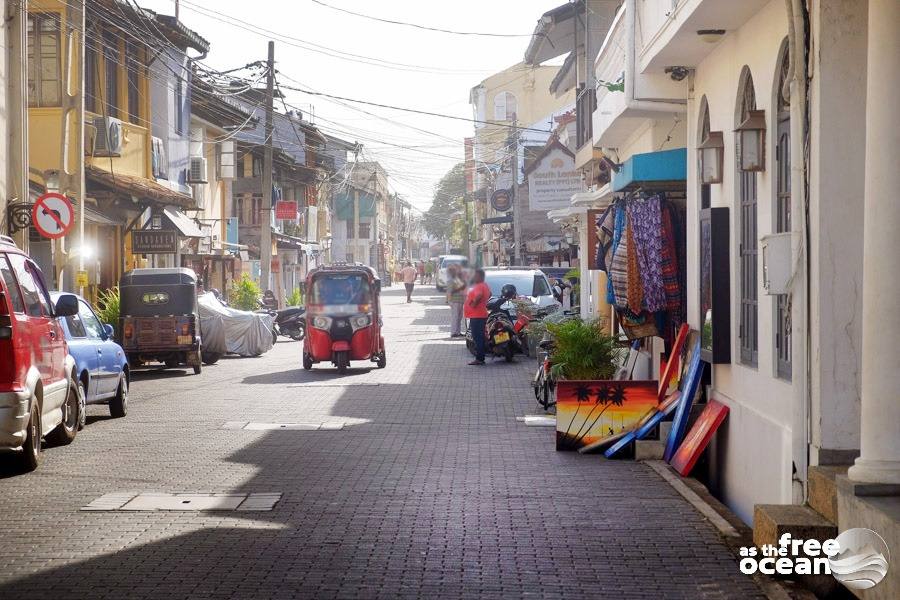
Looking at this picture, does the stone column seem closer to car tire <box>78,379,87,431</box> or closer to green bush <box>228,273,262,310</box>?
car tire <box>78,379,87,431</box>

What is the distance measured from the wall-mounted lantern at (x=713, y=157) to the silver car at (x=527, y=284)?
1802 centimetres

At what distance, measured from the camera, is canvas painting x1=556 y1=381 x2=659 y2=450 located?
13.0m

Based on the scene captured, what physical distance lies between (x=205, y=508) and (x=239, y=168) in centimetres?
4262

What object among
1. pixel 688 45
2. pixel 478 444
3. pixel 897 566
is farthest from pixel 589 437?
pixel 897 566

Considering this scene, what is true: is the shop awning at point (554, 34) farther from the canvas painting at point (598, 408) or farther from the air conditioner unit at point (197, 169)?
the canvas painting at point (598, 408)

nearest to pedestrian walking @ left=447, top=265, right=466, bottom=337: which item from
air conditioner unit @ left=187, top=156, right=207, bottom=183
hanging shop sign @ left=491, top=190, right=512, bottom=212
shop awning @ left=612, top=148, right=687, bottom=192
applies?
air conditioner unit @ left=187, top=156, right=207, bottom=183

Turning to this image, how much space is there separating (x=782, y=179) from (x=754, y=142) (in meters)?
0.45

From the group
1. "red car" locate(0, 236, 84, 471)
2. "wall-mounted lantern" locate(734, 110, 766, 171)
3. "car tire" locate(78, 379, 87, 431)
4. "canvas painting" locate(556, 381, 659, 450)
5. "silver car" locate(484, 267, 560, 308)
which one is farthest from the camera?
"silver car" locate(484, 267, 560, 308)

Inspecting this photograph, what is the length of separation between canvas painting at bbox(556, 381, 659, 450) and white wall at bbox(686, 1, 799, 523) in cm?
99

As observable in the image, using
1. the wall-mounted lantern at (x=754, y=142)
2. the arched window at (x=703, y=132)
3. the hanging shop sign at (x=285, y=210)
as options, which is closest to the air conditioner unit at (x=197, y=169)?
the hanging shop sign at (x=285, y=210)

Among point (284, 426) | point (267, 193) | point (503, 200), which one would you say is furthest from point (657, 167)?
point (503, 200)

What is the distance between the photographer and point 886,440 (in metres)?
6.79

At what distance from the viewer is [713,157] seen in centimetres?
1207

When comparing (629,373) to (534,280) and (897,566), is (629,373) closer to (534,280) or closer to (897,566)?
(897,566)
